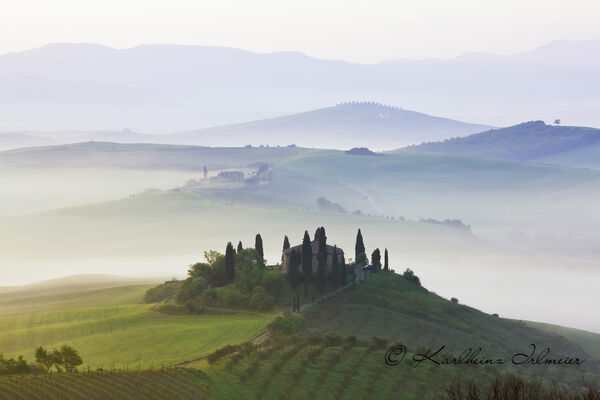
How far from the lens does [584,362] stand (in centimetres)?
13388

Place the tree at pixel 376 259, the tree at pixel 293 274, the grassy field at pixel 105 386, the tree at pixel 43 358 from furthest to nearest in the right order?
the tree at pixel 376 259
the tree at pixel 293 274
the tree at pixel 43 358
the grassy field at pixel 105 386

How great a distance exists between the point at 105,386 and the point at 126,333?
122 feet

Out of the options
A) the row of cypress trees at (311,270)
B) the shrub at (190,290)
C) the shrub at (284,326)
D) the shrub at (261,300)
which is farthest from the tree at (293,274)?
the shrub at (284,326)

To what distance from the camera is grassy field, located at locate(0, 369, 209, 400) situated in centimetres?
8325

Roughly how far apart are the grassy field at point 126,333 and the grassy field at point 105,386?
40.1ft

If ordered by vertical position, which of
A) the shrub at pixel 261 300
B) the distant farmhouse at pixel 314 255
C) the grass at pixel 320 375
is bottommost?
the grass at pixel 320 375

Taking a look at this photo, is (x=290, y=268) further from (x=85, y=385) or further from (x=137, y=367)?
(x=85, y=385)

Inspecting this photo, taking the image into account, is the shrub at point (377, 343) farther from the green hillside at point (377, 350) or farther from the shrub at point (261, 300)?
the shrub at point (261, 300)

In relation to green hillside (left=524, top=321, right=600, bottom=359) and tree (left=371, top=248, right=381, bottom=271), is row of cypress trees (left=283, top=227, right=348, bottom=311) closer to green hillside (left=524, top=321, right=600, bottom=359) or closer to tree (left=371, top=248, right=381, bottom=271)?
tree (left=371, top=248, right=381, bottom=271)

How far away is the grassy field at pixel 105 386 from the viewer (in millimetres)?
83250

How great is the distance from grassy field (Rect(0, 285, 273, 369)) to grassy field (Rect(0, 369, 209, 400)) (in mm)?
12227

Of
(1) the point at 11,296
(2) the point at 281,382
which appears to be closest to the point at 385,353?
(2) the point at 281,382

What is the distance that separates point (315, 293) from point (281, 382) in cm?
4773

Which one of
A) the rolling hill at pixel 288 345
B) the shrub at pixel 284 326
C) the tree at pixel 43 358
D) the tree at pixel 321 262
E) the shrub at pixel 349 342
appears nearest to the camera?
the rolling hill at pixel 288 345
